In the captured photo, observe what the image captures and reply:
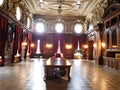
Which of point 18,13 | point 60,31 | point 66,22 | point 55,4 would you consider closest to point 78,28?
point 66,22

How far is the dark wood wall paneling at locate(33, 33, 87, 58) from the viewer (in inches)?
956

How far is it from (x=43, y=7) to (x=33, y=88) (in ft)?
54.1

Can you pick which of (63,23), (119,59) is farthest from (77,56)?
(119,59)

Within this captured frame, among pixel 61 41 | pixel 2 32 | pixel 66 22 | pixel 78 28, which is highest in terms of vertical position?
pixel 66 22

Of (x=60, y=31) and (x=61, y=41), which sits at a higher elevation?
(x=60, y=31)

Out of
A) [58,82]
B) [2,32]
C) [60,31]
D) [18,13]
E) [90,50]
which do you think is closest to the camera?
[58,82]

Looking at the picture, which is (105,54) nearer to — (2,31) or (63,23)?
(2,31)

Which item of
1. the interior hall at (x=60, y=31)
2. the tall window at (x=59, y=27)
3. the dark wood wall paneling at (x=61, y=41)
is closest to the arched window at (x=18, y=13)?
the interior hall at (x=60, y=31)

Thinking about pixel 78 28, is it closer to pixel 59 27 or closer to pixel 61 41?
pixel 59 27

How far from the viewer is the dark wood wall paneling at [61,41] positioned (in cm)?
2428

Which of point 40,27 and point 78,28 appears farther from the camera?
point 78,28

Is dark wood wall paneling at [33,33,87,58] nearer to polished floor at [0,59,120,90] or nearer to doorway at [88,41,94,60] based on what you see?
doorway at [88,41,94,60]

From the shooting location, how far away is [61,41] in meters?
24.5

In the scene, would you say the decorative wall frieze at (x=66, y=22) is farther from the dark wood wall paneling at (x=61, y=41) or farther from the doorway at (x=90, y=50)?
the doorway at (x=90, y=50)
